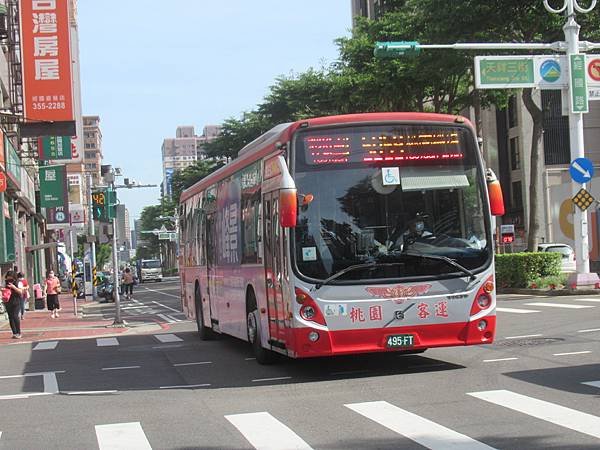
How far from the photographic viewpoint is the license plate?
10758mm

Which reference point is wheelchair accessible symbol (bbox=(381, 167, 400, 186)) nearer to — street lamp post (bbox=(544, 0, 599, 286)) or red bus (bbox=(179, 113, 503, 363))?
red bus (bbox=(179, 113, 503, 363))

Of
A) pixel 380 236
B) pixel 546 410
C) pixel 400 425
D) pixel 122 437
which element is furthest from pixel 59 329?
pixel 546 410

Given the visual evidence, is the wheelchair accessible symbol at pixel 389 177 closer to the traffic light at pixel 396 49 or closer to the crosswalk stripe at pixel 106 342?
the crosswalk stripe at pixel 106 342

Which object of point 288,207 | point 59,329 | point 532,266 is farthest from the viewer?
point 532,266

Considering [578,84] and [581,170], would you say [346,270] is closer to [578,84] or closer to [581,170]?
[581,170]

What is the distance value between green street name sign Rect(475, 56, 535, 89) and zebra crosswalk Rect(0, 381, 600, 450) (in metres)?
14.4

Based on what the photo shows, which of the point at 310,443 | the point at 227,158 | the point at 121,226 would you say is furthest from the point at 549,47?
the point at 227,158

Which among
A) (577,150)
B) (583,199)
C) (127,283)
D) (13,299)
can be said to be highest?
(577,150)

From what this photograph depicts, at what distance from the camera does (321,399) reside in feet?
31.6

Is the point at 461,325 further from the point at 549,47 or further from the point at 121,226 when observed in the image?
the point at 121,226

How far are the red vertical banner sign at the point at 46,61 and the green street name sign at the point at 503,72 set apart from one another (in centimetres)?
1842

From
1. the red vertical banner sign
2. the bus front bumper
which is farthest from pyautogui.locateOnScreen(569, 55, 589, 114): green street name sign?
the red vertical banner sign

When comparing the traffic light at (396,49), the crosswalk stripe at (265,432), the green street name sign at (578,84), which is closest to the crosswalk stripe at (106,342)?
the traffic light at (396,49)

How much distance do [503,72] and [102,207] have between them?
474 inches
